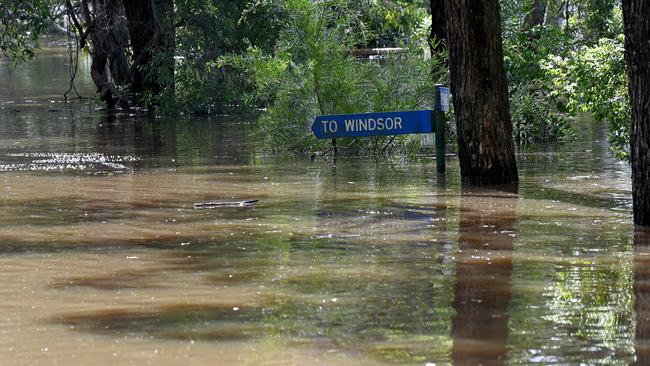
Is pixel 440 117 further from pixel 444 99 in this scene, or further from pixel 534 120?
pixel 534 120

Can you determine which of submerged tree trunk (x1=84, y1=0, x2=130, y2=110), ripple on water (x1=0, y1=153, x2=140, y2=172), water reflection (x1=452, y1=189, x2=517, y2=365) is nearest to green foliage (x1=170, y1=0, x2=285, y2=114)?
submerged tree trunk (x1=84, y1=0, x2=130, y2=110)

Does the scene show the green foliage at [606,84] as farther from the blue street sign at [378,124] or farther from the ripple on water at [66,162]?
the ripple on water at [66,162]

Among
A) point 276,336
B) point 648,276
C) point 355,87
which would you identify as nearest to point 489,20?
point 355,87

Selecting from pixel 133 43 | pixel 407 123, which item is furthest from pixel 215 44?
pixel 407 123

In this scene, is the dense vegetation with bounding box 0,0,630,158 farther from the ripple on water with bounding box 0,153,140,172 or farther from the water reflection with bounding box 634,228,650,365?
the water reflection with bounding box 634,228,650,365

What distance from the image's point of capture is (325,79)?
17.2 meters

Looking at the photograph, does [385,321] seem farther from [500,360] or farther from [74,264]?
[74,264]

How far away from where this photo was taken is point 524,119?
62.2 ft

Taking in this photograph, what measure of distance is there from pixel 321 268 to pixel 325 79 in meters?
8.83

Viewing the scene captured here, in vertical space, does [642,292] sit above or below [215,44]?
below

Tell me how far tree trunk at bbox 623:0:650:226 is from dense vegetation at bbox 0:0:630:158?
13.4 feet

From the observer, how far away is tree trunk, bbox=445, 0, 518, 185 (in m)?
13.2

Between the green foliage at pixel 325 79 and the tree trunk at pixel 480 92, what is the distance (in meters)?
3.70

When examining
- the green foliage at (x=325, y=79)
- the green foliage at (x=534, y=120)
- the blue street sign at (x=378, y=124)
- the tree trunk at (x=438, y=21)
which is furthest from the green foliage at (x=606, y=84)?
the tree trunk at (x=438, y=21)
